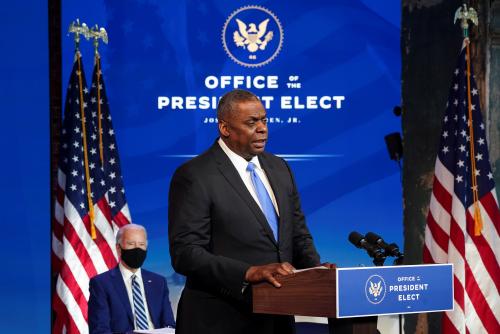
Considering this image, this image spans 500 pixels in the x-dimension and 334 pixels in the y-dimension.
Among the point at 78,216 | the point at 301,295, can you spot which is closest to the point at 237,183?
the point at 301,295

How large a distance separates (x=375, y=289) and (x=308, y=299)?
7.2 inches

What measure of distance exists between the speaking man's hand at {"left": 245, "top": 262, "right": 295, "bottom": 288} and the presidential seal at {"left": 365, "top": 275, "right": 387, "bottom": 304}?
22 centimetres

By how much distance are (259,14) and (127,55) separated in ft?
3.36

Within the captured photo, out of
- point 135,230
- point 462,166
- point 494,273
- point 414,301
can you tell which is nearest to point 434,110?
point 462,166

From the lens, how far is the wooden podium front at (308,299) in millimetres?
2307

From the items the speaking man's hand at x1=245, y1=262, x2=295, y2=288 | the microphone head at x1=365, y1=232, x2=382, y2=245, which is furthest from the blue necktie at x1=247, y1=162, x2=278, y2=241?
the microphone head at x1=365, y1=232, x2=382, y2=245

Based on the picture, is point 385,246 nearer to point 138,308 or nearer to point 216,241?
point 216,241

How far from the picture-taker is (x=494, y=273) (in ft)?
19.6

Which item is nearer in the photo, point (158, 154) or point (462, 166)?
point (462, 166)

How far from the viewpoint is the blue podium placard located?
2299 millimetres

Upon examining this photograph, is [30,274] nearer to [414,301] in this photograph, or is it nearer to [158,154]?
[158,154]

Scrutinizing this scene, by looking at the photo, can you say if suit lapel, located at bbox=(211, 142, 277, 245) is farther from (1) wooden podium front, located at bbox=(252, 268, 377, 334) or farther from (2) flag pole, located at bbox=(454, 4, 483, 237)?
(2) flag pole, located at bbox=(454, 4, 483, 237)

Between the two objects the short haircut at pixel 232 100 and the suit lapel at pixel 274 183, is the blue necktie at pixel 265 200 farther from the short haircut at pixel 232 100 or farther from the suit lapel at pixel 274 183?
the short haircut at pixel 232 100

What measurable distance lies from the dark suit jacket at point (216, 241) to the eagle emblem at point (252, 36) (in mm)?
3824
